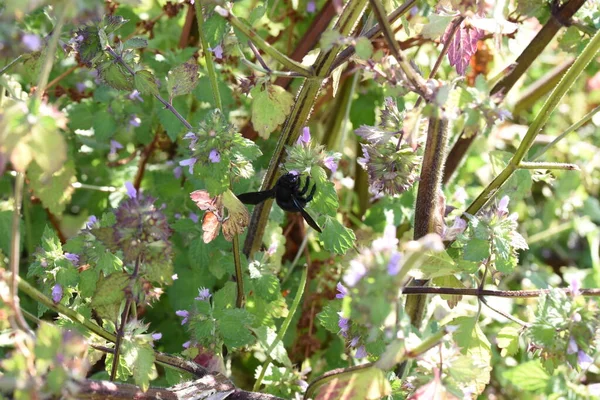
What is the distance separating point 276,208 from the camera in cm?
145

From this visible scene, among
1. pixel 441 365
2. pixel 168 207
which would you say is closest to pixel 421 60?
pixel 168 207

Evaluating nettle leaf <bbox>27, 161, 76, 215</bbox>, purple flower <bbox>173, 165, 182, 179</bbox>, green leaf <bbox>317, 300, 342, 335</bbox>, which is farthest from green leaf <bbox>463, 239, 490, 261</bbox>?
nettle leaf <bbox>27, 161, 76, 215</bbox>

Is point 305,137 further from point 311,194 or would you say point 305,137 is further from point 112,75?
point 112,75

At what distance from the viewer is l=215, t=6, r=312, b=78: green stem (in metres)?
0.94

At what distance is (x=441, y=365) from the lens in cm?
87

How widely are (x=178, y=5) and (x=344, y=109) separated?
51 centimetres

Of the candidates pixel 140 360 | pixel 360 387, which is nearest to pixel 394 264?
pixel 360 387

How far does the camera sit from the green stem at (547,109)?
100 centimetres

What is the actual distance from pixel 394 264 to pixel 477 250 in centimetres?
36

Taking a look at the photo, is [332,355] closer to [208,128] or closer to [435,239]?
[208,128]

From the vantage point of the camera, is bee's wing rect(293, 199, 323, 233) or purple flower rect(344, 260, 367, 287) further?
bee's wing rect(293, 199, 323, 233)

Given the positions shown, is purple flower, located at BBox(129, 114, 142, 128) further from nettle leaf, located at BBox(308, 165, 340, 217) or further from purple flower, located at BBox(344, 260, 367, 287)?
purple flower, located at BBox(344, 260, 367, 287)

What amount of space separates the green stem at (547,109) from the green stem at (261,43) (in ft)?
1.15

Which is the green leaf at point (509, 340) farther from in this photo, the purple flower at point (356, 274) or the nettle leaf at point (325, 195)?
the purple flower at point (356, 274)
